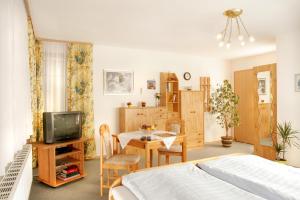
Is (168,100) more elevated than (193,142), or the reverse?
(168,100)

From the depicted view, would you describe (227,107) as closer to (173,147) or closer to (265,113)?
(265,113)

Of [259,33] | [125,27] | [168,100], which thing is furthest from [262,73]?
→ [125,27]

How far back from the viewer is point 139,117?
17.2 feet

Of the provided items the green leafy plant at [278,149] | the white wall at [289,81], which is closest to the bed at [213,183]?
the green leafy plant at [278,149]

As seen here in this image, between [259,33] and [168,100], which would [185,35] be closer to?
[259,33]

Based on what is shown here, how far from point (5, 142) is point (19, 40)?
125 cm

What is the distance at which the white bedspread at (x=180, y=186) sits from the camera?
1.61 meters

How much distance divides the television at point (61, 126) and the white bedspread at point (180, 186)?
194 cm

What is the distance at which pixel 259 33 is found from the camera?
4258 millimetres

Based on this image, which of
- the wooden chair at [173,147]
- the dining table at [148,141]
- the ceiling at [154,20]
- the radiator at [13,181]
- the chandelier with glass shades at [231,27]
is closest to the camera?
the radiator at [13,181]

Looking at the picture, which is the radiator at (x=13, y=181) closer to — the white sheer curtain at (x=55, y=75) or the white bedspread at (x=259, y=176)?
the white bedspread at (x=259, y=176)

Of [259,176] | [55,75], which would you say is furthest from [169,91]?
[259,176]

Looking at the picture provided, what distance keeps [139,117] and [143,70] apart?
1337mm

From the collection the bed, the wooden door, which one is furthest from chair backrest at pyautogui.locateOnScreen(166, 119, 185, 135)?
the wooden door
